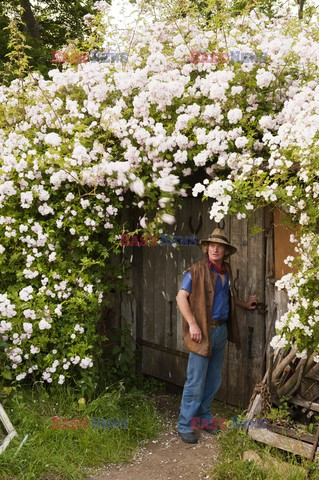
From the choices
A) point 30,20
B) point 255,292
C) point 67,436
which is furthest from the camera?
point 30,20

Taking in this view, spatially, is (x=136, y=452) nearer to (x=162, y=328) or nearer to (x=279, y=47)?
(x=162, y=328)

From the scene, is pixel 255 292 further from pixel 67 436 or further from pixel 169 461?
pixel 67 436

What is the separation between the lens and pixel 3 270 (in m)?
6.36

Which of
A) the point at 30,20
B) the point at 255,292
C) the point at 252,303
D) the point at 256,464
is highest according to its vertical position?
the point at 30,20

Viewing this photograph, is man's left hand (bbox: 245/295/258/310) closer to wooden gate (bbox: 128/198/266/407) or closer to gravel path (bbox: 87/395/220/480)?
wooden gate (bbox: 128/198/266/407)

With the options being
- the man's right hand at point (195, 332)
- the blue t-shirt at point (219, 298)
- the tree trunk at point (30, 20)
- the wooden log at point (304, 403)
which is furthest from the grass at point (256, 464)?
the tree trunk at point (30, 20)

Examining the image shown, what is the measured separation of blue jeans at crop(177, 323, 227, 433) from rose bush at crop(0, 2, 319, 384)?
1079mm

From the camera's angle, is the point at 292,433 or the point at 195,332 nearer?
the point at 292,433

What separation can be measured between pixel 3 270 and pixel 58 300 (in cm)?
64

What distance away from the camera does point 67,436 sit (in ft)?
18.6

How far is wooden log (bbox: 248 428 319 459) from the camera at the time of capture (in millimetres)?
4901

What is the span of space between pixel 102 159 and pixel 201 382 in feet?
7.84

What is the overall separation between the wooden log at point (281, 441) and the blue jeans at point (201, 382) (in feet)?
2.68

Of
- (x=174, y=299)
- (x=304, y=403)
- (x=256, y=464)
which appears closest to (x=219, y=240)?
(x=304, y=403)
